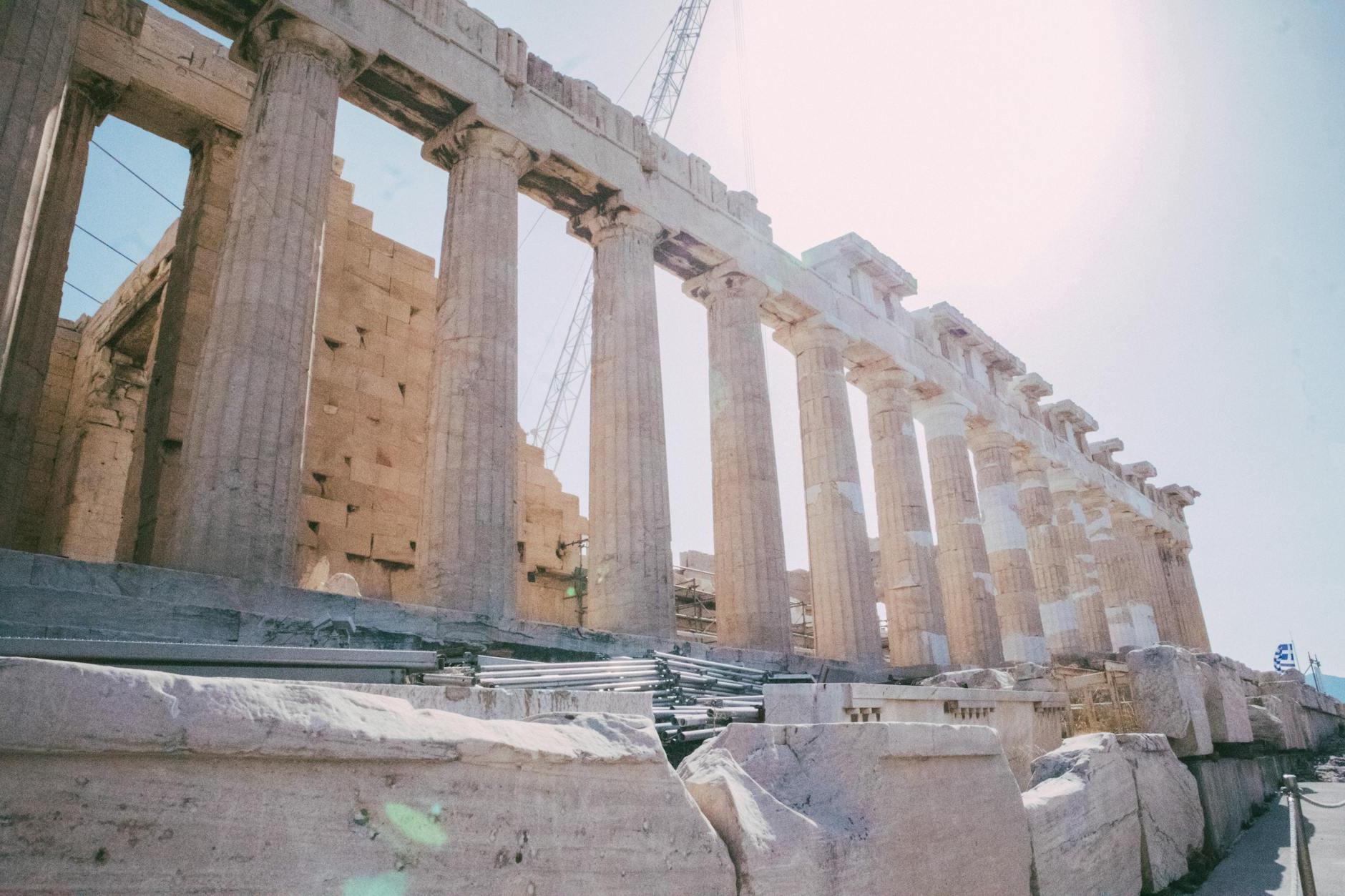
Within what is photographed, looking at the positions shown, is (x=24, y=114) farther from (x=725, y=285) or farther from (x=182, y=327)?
(x=725, y=285)

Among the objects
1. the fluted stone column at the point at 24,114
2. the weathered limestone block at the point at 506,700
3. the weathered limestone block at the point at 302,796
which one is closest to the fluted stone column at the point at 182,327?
the fluted stone column at the point at 24,114

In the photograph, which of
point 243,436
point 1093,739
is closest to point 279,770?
point 1093,739

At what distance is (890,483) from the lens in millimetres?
20641

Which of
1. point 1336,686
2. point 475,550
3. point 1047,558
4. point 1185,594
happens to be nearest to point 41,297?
point 475,550

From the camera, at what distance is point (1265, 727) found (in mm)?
13398

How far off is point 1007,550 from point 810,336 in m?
8.66

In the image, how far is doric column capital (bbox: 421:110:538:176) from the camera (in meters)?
13.6

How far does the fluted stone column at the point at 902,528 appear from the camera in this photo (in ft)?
63.1

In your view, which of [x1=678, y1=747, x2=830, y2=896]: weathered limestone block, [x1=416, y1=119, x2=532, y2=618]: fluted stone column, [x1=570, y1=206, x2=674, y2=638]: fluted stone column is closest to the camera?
[x1=678, y1=747, x2=830, y2=896]: weathered limestone block

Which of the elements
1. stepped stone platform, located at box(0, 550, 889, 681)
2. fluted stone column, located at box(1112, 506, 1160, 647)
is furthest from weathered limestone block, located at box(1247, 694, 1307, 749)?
fluted stone column, located at box(1112, 506, 1160, 647)

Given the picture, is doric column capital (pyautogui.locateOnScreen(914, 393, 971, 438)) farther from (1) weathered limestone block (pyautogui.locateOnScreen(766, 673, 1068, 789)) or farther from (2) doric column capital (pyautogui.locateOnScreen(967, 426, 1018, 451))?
(1) weathered limestone block (pyautogui.locateOnScreen(766, 673, 1068, 789))

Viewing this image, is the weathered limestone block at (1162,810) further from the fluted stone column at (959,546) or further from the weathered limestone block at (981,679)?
the fluted stone column at (959,546)

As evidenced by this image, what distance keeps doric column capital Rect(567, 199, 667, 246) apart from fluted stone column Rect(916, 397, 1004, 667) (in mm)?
10428

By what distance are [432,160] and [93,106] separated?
15.1 feet
